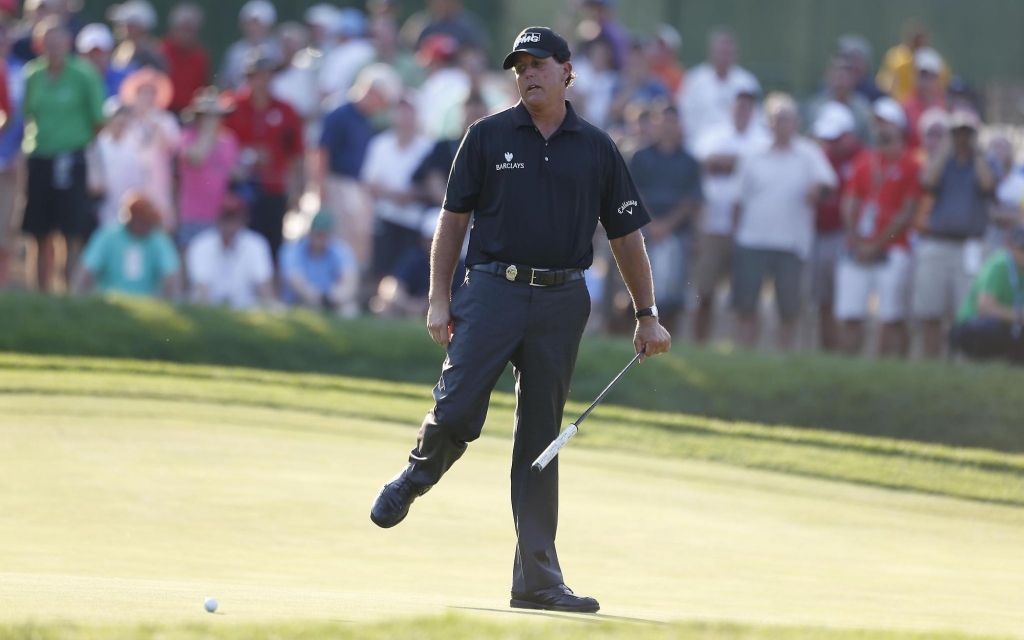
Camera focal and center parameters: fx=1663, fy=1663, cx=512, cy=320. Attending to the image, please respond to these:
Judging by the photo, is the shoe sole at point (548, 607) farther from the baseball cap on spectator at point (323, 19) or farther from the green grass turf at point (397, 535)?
the baseball cap on spectator at point (323, 19)

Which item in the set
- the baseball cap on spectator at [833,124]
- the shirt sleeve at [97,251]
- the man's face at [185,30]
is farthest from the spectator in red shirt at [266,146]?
the baseball cap on spectator at [833,124]

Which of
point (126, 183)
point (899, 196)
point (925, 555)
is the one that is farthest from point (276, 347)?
point (925, 555)

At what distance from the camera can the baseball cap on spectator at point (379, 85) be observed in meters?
14.9

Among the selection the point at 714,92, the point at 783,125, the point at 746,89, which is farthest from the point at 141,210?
the point at 714,92

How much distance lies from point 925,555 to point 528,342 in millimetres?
2514

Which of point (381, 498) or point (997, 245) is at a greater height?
point (997, 245)

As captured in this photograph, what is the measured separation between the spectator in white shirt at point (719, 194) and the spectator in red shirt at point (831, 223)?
56 cm

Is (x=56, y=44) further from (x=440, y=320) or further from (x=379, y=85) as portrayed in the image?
(x=440, y=320)

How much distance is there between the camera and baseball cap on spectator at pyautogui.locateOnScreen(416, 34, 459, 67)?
16.2m

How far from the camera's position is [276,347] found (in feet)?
42.8

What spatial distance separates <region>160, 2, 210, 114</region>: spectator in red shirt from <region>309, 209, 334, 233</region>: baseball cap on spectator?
326 cm

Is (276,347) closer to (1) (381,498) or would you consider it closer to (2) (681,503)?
(2) (681,503)

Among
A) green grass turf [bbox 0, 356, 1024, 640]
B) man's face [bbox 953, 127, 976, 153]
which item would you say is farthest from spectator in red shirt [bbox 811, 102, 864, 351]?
green grass turf [bbox 0, 356, 1024, 640]

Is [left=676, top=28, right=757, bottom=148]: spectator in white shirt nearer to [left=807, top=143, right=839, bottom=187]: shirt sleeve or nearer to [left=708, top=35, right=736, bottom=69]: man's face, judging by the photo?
[left=708, top=35, right=736, bottom=69]: man's face
